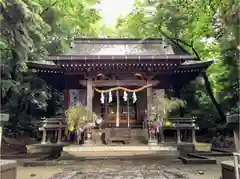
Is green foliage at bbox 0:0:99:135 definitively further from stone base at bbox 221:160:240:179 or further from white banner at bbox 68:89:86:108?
stone base at bbox 221:160:240:179

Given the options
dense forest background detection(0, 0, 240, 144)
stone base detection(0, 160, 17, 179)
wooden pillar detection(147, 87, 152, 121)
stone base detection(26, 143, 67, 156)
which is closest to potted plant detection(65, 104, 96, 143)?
stone base detection(26, 143, 67, 156)

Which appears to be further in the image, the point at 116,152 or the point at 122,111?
the point at 122,111

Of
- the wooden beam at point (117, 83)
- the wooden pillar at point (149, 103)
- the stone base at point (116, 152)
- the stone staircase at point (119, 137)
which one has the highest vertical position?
the wooden beam at point (117, 83)

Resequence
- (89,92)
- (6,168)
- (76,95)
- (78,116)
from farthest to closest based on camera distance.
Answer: (76,95) < (89,92) < (78,116) < (6,168)

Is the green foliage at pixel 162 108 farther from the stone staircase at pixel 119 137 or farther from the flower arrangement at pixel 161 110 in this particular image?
the stone staircase at pixel 119 137

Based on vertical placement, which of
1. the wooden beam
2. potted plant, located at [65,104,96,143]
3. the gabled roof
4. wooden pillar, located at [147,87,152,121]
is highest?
the gabled roof

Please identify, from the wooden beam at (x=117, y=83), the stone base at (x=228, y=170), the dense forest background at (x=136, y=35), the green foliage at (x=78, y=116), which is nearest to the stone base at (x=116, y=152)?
the green foliage at (x=78, y=116)

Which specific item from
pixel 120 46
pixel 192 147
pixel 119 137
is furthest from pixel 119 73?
pixel 192 147

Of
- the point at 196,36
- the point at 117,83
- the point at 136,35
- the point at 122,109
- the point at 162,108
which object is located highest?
the point at 136,35

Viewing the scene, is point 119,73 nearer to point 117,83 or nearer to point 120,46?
point 117,83

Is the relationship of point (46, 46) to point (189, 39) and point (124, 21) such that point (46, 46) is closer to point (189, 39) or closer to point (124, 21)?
point (124, 21)

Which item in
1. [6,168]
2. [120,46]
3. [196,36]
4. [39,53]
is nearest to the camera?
[6,168]

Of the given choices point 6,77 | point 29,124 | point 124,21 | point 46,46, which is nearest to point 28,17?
point 6,77

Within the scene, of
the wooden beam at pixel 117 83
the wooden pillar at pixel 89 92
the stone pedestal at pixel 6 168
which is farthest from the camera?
the wooden beam at pixel 117 83
